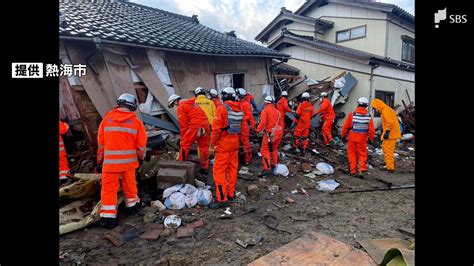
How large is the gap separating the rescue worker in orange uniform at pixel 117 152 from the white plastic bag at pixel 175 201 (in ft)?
2.22

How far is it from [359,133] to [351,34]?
1016 centimetres

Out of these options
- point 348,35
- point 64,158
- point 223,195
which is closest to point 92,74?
point 64,158

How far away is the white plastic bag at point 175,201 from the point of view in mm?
4500

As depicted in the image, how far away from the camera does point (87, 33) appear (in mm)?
6016

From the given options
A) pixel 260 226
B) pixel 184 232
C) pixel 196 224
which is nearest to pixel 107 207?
pixel 184 232

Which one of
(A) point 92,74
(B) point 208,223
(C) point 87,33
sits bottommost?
(B) point 208,223

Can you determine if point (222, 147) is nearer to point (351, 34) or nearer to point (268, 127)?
point (268, 127)

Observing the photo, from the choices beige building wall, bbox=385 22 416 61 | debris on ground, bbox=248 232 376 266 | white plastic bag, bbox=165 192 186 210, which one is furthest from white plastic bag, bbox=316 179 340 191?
beige building wall, bbox=385 22 416 61

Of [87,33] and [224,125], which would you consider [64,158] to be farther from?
[224,125]

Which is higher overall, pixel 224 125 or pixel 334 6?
pixel 334 6

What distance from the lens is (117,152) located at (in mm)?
3879

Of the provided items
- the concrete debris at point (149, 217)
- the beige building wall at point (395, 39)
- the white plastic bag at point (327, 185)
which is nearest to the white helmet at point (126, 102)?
the concrete debris at point (149, 217)

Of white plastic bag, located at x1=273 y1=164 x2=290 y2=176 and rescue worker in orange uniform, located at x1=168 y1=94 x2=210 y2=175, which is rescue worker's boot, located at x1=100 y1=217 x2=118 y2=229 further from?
white plastic bag, located at x1=273 y1=164 x2=290 y2=176
